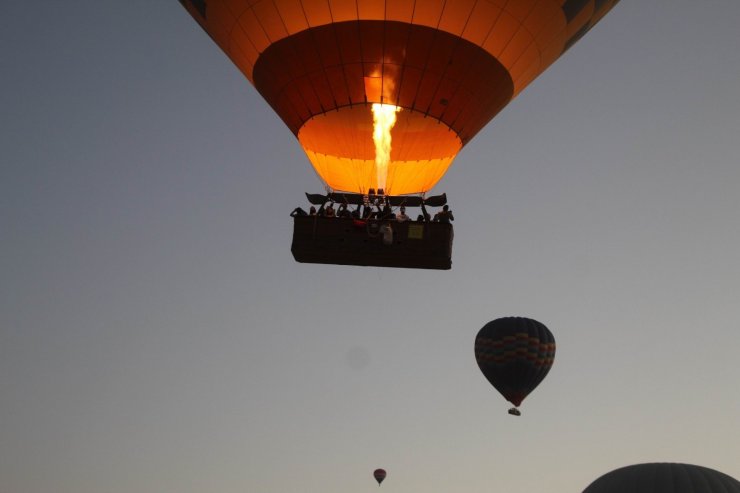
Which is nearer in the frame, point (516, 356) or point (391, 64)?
point (391, 64)

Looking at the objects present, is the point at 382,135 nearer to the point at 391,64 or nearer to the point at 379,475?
the point at 391,64

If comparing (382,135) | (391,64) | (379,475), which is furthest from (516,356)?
(391,64)

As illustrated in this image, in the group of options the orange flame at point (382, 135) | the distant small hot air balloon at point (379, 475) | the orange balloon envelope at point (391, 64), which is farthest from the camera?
the distant small hot air balloon at point (379, 475)

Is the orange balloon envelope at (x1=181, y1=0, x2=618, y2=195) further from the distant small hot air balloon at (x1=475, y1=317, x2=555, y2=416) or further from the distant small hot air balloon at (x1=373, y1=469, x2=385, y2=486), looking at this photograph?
the distant small hot air balloon at (x1=373, y1=469, x2=385, y2=486)

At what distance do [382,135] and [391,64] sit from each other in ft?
3.56

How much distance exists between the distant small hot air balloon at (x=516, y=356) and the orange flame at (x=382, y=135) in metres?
10.2

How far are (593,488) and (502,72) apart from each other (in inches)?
474

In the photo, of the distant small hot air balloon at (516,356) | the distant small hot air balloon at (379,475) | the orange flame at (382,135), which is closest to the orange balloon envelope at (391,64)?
the orange flame at (382,135)

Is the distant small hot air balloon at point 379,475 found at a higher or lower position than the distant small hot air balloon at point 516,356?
lower

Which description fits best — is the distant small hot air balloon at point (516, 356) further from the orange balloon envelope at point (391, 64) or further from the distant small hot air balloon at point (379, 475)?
the orange balloon envelope at point (391, 64)

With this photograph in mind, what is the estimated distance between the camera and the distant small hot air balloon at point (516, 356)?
2280 cm

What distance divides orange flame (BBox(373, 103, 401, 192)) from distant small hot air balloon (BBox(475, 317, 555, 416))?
33.4 feet

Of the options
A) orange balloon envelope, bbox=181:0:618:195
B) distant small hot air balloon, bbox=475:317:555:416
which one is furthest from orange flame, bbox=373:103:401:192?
distant small hot air balloon, bbox=475:317:555:416

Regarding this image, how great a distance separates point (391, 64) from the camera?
1255cm
